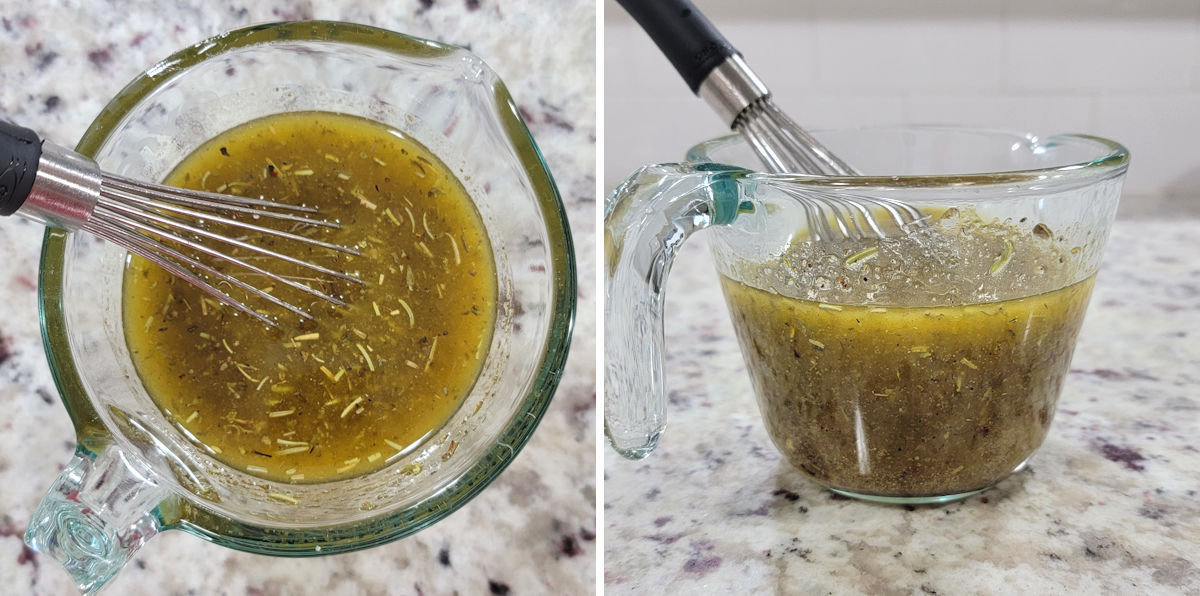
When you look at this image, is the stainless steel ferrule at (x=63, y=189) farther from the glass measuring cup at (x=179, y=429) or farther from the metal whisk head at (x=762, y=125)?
the metal whisk head at (x=762, y=125)

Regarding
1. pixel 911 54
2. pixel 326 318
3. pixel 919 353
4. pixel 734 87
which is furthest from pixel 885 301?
pixel 911 54

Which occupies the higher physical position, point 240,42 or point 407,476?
point 240,42

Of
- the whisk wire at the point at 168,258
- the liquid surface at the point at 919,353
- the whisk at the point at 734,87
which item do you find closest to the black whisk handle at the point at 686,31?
the whisk at the point at 734,87

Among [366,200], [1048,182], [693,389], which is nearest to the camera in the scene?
[1048,182]

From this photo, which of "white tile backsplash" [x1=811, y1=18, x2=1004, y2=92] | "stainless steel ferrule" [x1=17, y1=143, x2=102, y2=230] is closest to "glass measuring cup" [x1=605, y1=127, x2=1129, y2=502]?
"stainless steel ferrule" [x1=17, y1=143, x2=102, y2=230]

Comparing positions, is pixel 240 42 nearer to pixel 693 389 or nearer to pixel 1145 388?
pixel 693 389

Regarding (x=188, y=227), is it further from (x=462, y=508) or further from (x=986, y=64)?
(x=986, y=64)

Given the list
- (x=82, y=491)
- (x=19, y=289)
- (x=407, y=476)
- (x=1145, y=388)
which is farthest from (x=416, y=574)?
(x=1145, y=388)
